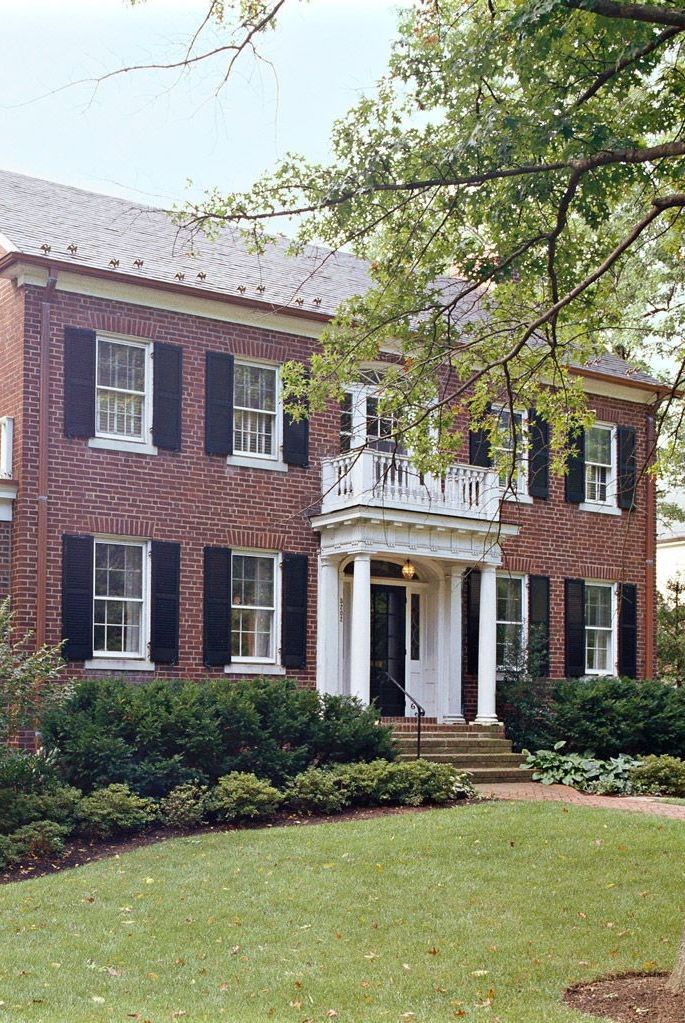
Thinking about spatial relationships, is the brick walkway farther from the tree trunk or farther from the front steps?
the tree trunk

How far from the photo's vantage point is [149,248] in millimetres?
19312

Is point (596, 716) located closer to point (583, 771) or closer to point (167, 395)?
point (583, 771)

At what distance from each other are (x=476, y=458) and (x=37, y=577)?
26.9 ft

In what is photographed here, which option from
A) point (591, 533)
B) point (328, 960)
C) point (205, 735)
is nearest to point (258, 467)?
point (205, 735)

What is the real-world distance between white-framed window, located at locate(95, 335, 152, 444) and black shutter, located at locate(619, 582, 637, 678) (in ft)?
33.5

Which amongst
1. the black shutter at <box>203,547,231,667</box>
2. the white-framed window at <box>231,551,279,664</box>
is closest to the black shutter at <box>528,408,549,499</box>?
the white-framed window at <box>231,551,279,664</box>

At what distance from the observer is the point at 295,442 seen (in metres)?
19.6

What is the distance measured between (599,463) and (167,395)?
9155 mm

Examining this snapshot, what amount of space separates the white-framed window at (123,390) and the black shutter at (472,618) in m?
6.43

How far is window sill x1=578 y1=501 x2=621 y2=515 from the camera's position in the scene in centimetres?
2342

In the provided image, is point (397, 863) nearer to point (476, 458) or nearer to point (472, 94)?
point (472, 94)

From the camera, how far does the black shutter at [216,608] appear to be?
60.3 ft

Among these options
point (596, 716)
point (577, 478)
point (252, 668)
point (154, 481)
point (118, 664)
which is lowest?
point (596, 716)

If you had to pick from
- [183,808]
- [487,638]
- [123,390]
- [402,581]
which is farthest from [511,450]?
[402,581]
